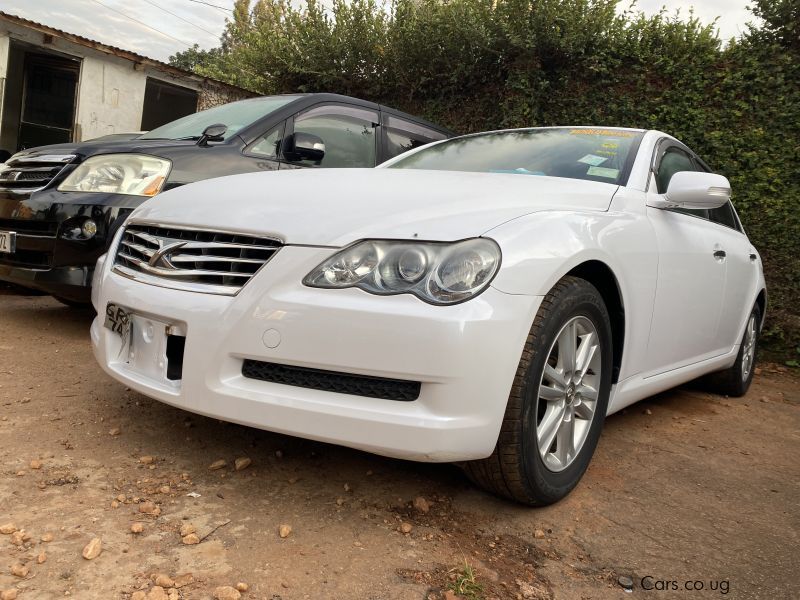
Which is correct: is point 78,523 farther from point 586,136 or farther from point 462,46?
point 462,46

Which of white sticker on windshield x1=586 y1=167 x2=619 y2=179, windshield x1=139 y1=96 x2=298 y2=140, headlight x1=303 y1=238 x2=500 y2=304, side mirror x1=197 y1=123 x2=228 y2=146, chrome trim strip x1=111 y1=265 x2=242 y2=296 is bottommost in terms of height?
chrome trim strip x1=111 y1=265 x2=242 y2=296

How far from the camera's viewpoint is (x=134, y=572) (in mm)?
1610

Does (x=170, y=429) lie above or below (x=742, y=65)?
below

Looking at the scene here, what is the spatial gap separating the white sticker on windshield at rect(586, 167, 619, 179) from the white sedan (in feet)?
0.13

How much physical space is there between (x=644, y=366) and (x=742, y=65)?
423 centimetres

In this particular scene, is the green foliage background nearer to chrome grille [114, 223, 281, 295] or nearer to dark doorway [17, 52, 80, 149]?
chrome grille [114, 223, 281, 295]

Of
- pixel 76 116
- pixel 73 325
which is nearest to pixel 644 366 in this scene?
pixel 73 325

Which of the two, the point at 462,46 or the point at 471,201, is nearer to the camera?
the point at 471,201

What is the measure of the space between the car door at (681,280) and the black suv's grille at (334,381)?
1353 mm

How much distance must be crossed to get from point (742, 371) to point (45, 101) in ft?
51.1

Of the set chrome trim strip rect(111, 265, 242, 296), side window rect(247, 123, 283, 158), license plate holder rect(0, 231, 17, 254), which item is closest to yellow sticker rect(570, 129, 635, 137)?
side window rect(247, 123, 283, 158)

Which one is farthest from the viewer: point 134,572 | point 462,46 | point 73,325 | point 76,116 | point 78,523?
point 76,116

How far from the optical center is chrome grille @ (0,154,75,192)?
400 cm

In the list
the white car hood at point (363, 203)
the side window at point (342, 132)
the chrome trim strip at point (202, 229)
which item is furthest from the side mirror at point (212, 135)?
the chrome trim strip at point (202, 229)
